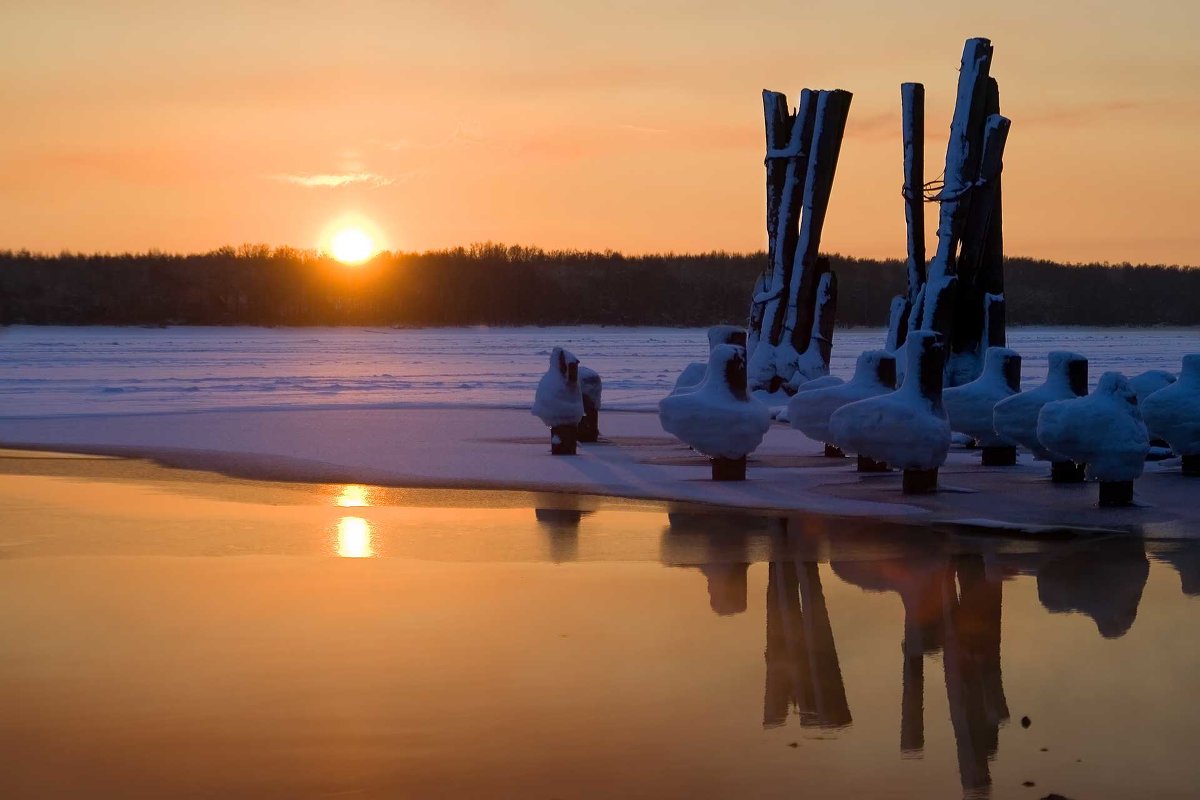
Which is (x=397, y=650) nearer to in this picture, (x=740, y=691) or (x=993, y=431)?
(x=740, y=691)

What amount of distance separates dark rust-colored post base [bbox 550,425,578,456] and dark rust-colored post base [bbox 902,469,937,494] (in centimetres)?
444

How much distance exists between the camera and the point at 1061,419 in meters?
11.6

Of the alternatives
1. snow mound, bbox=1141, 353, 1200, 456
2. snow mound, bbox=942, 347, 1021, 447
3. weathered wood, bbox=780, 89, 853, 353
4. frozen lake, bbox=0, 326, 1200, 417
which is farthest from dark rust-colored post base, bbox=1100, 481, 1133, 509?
frozen lake, bbox=0, 326, 1200, 417

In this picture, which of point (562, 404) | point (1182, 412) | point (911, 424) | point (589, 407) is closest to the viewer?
point (911, 424)

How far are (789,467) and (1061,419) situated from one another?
3.72 meters

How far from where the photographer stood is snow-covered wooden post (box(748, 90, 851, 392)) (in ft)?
65.3

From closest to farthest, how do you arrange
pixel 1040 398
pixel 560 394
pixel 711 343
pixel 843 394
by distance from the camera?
pixel 1040 398 < pixel 843 394 < pixel 560 394 < pixel 711 343

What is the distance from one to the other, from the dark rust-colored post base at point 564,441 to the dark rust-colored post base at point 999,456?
14.4ft

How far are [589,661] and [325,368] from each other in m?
34.4

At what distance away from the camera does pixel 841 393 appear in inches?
560

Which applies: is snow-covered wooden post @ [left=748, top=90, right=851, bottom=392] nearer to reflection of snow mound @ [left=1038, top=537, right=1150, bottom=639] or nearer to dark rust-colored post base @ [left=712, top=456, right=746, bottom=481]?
dark rust-colored post base @ [left=712, top=456, right=746, bottom=481]

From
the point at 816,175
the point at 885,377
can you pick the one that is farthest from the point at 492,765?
the point at 816,175

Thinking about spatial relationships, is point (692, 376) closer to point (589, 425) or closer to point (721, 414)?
point (589, 425)

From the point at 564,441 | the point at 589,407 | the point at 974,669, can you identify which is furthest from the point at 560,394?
the point at 974,669
